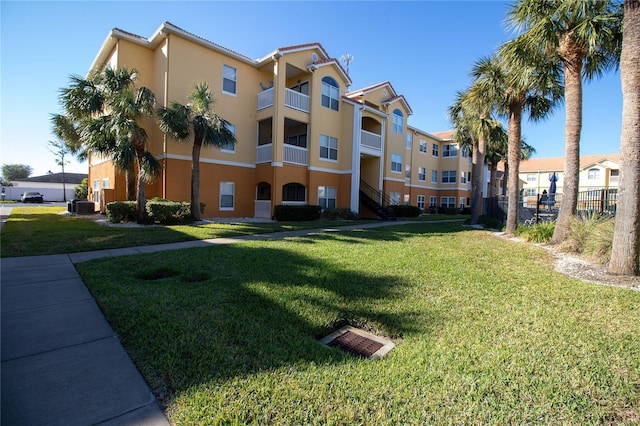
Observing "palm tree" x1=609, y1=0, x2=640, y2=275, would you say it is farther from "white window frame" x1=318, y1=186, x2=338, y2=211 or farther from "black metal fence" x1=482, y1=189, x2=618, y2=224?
"white window frame" x1=318, y1=186, x2=338, y2=211

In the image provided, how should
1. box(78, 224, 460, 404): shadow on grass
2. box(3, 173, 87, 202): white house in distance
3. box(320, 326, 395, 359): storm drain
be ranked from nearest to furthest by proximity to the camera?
box(78, 224, 460, 404): shadow on grass → box(320, 326, 395, 359): storm drain → box(3, 173, 87, 202): white house in distance

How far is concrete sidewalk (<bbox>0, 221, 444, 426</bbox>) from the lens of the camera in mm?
2357

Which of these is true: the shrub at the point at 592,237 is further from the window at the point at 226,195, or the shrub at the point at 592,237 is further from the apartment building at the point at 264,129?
the window at the point at 226,195

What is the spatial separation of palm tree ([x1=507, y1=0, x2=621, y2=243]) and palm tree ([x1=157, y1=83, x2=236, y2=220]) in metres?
13.0

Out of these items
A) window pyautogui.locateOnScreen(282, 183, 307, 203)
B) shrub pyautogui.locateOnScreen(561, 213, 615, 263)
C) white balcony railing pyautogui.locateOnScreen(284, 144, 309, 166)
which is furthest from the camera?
window pyautogui.locateOnScreen(282, 183, 307, 203)

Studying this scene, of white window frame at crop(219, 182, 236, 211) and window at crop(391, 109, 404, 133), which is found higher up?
window at crop(391, 109, 404, 133)

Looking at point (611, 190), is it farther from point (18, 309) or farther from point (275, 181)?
point (18, 309)

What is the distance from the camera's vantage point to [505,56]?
429 inches

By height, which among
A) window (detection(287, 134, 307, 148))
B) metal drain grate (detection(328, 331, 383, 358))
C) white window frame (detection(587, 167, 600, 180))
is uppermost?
white window frame (detection(587, 167, 600, 180))

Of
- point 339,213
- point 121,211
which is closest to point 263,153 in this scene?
point 339,213

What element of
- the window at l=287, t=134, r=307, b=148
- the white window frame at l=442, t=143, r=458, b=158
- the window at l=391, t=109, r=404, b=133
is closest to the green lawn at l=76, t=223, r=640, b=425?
the window at l=287, t=134, r=307, b=148

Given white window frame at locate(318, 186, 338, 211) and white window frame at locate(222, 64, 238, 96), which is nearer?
white window frame at locate(222, 64, 238, 96)

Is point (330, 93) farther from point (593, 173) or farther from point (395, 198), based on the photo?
point (593, 173)

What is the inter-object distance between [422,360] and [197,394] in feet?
7.20
